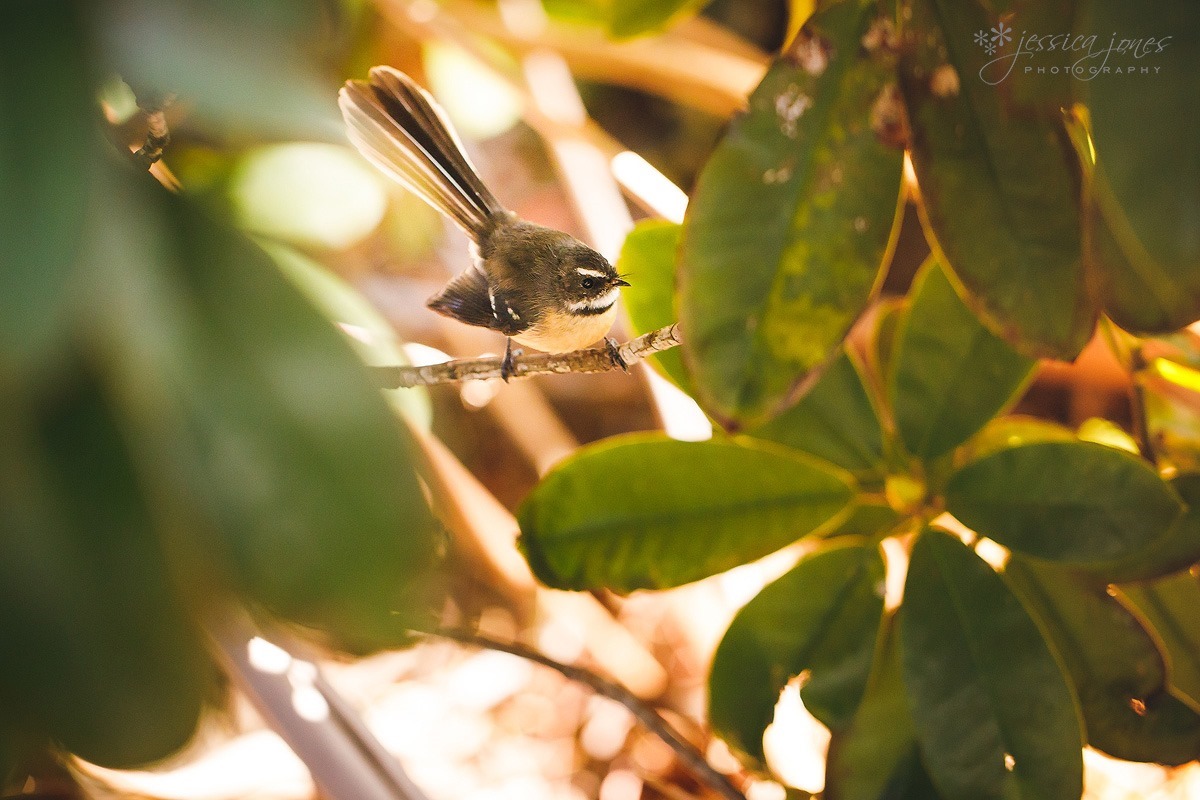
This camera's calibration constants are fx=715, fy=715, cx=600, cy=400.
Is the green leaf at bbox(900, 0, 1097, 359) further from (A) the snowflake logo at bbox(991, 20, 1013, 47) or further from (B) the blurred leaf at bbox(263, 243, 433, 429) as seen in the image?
(B) the blurred leaf at bbox(263, 243, 433, 429)

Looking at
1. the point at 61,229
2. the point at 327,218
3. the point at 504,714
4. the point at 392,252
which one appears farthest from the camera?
the point at 504,714

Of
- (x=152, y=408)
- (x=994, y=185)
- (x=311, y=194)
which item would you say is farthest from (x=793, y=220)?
(x=311, y=194)

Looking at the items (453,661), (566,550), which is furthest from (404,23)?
(453,661)

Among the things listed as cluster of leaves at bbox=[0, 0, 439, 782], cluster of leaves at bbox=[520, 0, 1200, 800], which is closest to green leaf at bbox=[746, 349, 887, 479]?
cluster of leaves at bbox=[520, 0, 1200, 800]

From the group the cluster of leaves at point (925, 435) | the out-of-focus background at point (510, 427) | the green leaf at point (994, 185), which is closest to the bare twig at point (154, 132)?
the out-of-focus background at point (510, 427)

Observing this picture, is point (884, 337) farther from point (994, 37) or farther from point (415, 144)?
point (415, 144)

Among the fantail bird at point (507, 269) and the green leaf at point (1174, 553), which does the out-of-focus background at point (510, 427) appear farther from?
the green leaf at point (1174, 553)

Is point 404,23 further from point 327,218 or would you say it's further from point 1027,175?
point 1027,175
